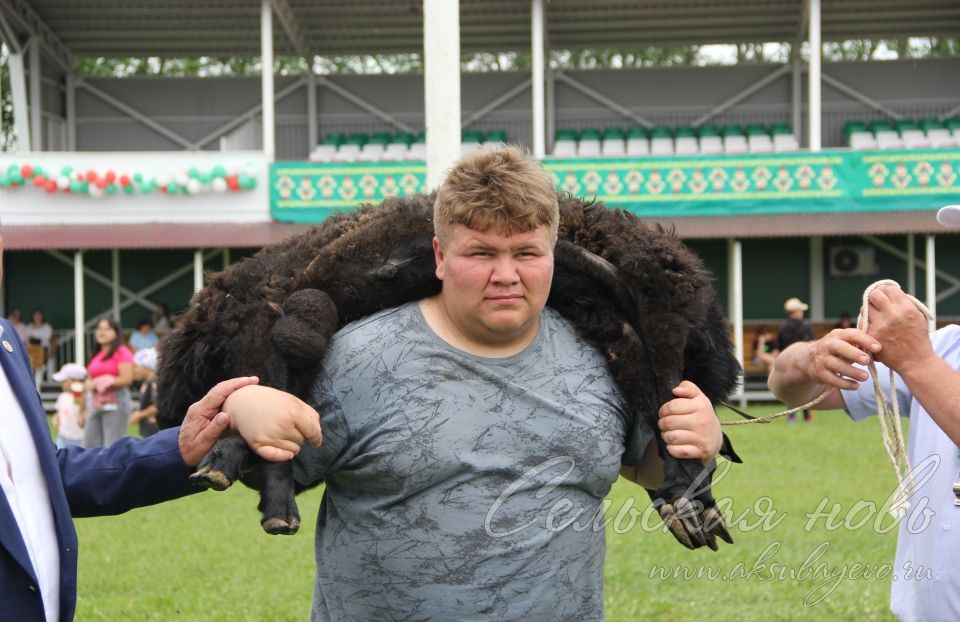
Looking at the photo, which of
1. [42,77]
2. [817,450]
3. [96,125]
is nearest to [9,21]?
[42,77]

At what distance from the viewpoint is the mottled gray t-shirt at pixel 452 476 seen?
Result: 2590mm

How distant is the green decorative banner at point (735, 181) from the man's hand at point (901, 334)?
53.6ft

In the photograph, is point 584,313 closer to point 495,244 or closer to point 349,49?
point 495,244

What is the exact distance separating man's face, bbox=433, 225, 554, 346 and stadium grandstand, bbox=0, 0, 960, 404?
16.3 meters

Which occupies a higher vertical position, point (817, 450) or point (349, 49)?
point (349, 49)

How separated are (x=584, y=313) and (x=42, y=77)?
24099mm

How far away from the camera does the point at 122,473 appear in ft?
8.86

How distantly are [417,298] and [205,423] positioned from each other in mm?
575

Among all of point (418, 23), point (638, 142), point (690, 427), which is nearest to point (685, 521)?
point (690, 427)

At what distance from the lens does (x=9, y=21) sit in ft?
75.0

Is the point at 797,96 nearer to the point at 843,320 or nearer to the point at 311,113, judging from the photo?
the point at 843,320

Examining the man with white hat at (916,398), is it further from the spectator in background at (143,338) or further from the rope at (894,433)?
the spectator in background at (143,338)

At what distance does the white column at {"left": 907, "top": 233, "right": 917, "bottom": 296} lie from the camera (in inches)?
848

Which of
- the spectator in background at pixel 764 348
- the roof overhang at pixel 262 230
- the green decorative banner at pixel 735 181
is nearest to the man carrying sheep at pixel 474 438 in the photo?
the roof overhang at pixel 262 230
